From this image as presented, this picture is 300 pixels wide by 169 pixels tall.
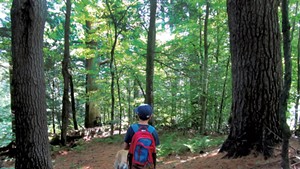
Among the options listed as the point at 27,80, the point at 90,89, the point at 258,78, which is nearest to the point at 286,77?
the point at 258,78

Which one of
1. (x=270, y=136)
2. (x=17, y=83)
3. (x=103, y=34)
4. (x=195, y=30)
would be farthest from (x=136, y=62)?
(x=270, y=136)

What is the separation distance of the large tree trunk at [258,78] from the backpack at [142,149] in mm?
1646

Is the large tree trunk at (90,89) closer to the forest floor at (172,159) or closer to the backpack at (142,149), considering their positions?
the forest floor at (172,159)

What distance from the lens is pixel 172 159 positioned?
650 centimetres

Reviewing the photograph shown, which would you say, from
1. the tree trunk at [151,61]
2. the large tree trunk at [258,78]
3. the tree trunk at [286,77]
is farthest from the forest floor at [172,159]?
the tree trunk at [151,61]

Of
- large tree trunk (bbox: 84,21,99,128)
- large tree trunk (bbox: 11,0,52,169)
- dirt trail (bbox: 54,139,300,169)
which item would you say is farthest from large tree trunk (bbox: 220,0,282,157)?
large tree trunk (bbox: 84,21,99,128)

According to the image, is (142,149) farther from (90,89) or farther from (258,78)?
(90,89)

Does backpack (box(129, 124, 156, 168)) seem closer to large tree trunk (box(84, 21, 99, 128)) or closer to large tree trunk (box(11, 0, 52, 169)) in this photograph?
large tree trunk (box(11, 0, 52, 169))

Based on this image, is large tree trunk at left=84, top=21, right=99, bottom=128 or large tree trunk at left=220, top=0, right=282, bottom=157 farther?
large tree trunk at left=84, top=21, right=99, bottom=128

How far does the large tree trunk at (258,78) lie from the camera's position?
13.0 ft

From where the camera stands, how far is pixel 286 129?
2299mm

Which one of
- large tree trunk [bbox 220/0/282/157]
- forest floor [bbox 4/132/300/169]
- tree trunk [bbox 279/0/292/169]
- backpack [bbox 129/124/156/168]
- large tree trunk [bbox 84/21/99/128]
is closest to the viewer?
tree trunk [bbox 279/0/292/169]

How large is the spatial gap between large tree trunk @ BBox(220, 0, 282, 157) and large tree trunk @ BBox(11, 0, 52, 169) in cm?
358

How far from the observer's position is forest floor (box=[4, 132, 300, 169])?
12.0ft
